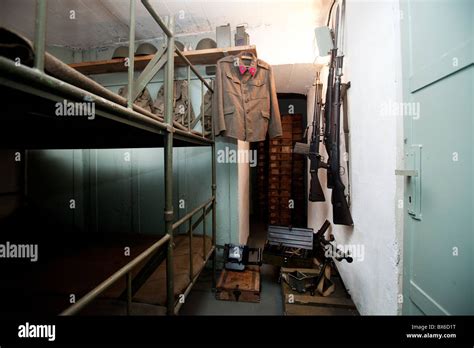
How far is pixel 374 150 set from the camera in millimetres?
1657

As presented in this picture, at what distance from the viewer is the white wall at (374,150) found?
138 cm

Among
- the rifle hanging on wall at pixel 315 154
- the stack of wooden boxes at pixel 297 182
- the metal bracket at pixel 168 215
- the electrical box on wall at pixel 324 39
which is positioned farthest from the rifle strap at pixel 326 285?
the stack of wooden boxes at pixel 297 182

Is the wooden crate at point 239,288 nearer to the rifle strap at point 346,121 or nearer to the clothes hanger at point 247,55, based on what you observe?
the rifle strap at point 346,121

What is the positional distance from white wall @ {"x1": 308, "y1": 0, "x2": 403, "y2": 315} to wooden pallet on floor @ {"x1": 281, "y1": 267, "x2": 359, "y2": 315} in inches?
4.2

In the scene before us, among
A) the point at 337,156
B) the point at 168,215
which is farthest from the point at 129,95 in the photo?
the point at 337,156

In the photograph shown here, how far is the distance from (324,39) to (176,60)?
184cm

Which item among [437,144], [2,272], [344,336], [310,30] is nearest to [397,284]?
[344,336]

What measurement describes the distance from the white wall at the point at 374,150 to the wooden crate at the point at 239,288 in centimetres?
100

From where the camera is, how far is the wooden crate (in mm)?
2232

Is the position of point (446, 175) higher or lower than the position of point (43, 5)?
lower

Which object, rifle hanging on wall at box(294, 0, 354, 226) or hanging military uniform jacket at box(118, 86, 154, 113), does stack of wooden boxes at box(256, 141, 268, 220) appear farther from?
hanging military uniform jacket at box(118, 86, 154, 113)

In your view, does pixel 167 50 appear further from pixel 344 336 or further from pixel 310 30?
pixel 310 30

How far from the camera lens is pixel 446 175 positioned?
988mm

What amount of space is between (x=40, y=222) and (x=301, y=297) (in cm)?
329
